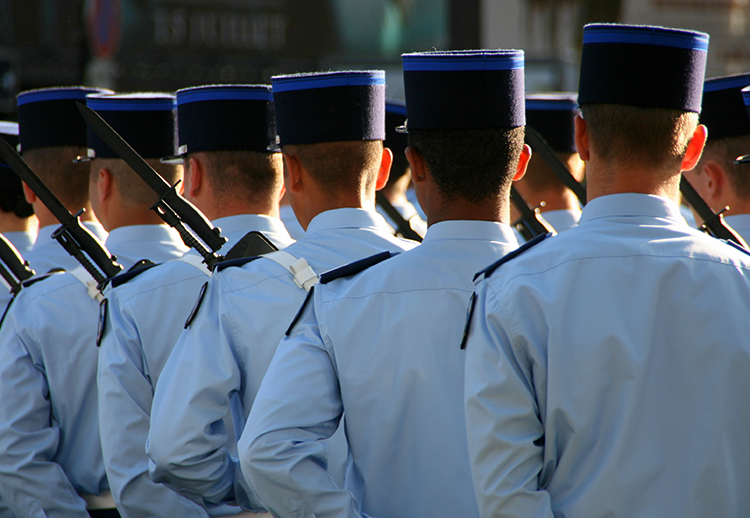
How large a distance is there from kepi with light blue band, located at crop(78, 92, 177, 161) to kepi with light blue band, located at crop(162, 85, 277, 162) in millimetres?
316

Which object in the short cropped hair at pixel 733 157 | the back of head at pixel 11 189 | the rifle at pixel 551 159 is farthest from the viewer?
the back of head at pixel 11 189

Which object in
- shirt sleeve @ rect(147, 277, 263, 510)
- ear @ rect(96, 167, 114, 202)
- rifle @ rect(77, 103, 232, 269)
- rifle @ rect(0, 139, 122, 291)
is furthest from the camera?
ear @ rect(96, 167, 114, 202)

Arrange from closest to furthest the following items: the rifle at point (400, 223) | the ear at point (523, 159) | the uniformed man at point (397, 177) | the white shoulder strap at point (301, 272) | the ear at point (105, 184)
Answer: the ear at point (523, 159) < the white shoulder strap at point (301, 272) < the ear at point (105, 184) < the rifle at point (400, 223) < the uniformed man at point (397, 177)

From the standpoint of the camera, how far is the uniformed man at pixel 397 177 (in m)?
4.28

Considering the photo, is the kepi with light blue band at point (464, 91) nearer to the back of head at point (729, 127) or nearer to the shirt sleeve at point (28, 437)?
the back of head at point (729, 127)

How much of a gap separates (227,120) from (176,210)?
317 mm

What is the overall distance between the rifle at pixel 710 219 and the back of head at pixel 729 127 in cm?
12

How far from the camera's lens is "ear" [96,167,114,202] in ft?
10.6

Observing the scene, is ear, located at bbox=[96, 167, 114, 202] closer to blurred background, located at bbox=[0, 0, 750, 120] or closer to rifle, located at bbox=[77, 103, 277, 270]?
rifle, located at bbox=[77, 103, 277, 270]

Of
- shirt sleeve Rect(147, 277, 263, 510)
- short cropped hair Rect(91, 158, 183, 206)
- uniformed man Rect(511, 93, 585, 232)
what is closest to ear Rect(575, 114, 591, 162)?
shirt sleeve Rect(147, 277, 263, 510)

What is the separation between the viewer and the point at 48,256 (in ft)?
11.7

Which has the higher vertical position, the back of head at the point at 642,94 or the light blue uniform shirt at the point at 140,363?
the back of head at the point at 642,94

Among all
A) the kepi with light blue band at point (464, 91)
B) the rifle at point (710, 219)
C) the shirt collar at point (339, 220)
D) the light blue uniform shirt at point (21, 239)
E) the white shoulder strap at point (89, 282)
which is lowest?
the light blue uniform shirt at point (21, 239)

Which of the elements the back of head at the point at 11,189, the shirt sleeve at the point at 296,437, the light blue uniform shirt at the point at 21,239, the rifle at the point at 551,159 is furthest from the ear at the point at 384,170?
the light blue uniform shirt at the point at 21,239
